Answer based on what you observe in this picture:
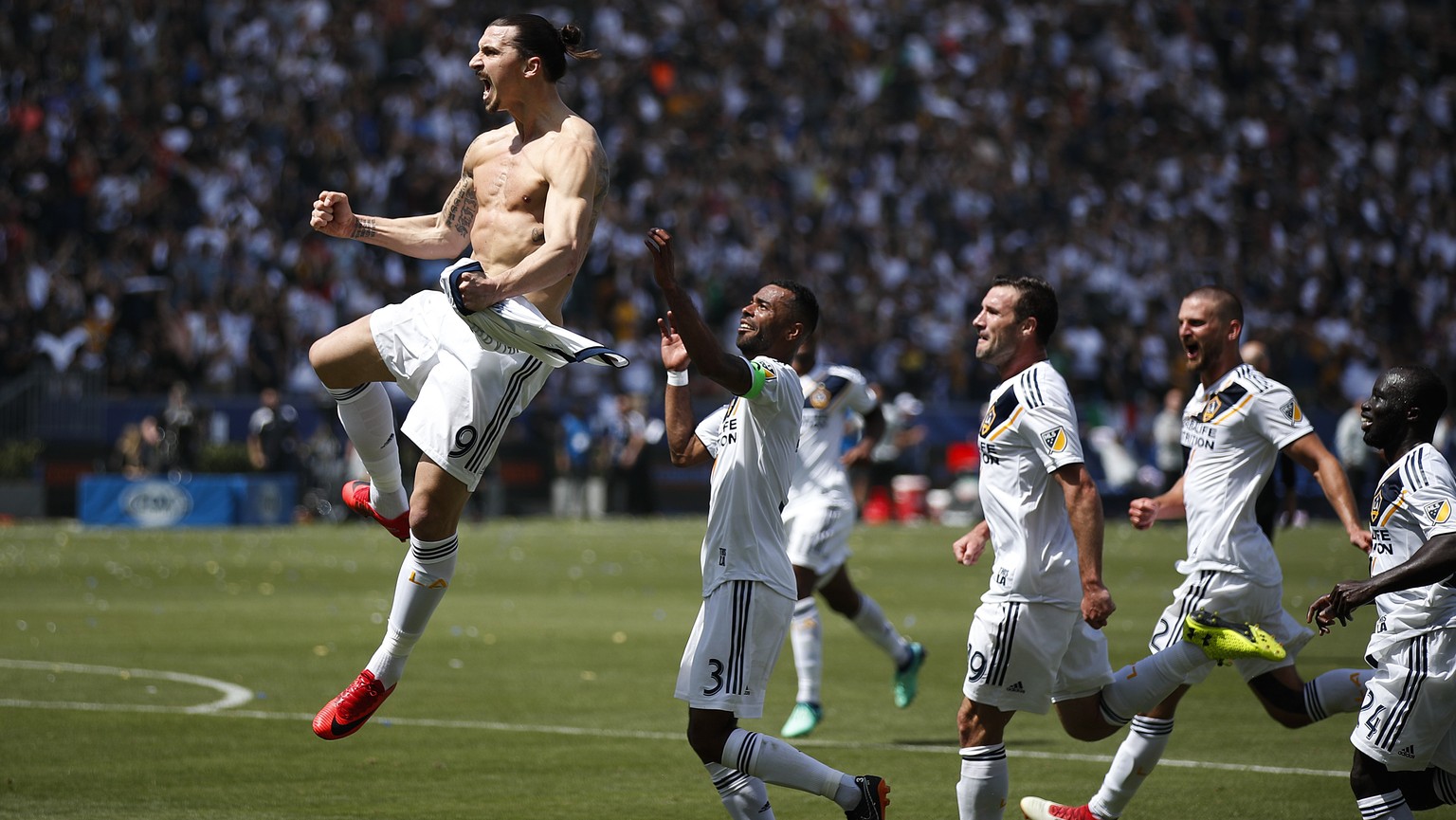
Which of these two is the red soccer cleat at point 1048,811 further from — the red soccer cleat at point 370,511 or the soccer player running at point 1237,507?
the red soccer cleat at point 370,511

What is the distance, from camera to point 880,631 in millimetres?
11617

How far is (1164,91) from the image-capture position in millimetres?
39469

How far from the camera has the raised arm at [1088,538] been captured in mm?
6676

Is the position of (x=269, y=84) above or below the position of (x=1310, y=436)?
above

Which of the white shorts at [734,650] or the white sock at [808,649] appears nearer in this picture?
the white shorts at [734,650]

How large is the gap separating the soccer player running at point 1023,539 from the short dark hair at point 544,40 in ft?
6.73

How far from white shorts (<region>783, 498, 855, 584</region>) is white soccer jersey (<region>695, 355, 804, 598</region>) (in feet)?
14.8

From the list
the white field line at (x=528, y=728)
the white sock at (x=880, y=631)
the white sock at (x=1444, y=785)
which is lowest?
the white field line at (x=528, y=728)

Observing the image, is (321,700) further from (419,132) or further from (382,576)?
(419,132)

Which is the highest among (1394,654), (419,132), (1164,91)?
(1164,91)

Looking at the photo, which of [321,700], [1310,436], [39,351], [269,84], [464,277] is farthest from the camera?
Answer: [269,84]

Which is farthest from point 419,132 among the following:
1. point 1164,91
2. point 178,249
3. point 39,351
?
point 1164,91

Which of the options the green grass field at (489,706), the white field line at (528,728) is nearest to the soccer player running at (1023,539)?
the green grass field at (489,706)

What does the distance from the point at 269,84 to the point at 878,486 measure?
532 inches
